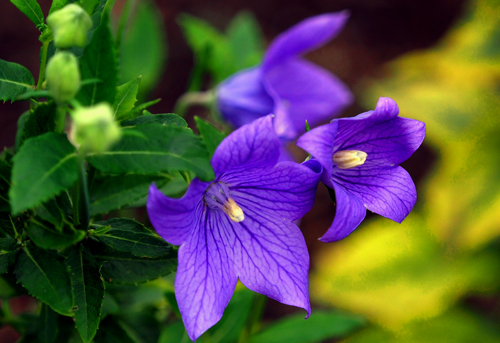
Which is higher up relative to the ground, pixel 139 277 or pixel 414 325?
pixel 139 277

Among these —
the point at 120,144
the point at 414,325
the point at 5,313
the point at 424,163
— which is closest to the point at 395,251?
the point at 414,325

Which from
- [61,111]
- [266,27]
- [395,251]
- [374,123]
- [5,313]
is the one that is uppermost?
[61,111]

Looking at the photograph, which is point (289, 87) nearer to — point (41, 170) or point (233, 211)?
point (233, 211)

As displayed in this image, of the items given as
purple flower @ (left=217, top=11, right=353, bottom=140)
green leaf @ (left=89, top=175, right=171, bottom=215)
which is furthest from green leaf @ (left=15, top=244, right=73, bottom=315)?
purple flower @ (left=217, top=11, right=353, bottom=140)

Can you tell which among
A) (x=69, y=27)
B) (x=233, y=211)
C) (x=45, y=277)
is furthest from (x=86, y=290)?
(x=69, y=27)

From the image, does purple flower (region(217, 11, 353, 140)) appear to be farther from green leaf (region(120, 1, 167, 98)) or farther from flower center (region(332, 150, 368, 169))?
green leaf (region(120, 1, 167, 98))

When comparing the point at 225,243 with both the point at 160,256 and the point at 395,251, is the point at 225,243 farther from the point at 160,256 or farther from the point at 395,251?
the point at 395,251
